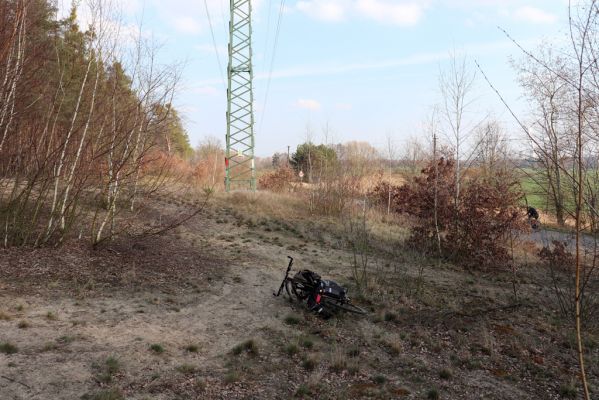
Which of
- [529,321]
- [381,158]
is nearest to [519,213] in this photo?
[529,321]

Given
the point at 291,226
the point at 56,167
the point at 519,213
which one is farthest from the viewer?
the point at 291,226

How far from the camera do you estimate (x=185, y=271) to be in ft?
26.8

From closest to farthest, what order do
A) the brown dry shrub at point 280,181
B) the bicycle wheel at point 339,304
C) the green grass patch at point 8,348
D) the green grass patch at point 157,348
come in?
the green grass patch at point 8,348 → the green grass patch at point 157,348 → the bicycle wheel at point 339,304 → the brown dry shrub at point 280,181

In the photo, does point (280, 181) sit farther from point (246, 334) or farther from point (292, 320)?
point (246, 334)

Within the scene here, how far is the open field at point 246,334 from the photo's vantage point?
13.9 ft

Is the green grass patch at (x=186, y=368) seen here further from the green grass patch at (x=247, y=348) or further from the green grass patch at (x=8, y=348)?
the green grass patch at (x=8, y=348)

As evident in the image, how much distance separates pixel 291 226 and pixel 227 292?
259 inches

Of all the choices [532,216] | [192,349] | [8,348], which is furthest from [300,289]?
[532,216]

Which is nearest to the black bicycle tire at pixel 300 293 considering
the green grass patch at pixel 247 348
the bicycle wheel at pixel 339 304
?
the bicycle wheel at pixel 339 304

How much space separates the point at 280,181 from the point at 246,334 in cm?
1639

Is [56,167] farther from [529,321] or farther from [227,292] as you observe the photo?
[529,321]

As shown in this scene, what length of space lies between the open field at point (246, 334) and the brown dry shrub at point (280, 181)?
1176 cm

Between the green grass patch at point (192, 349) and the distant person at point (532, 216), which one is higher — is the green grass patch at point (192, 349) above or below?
below

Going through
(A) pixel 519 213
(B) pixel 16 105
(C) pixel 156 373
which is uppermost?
(B) pixel 16 105
